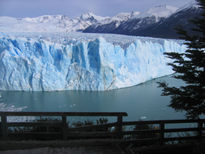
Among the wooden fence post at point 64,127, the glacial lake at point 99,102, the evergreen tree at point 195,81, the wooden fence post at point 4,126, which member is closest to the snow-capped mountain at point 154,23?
the glacial lake at point 99,102

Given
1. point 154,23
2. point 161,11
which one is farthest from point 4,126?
point 161,11

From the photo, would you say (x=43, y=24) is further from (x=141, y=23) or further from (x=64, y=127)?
(x=64, y=127)

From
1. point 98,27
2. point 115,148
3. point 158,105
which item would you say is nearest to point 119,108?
point 158,105

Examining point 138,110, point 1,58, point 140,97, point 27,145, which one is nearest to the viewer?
point 27,145

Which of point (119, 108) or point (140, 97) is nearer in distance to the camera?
point (119, 108)

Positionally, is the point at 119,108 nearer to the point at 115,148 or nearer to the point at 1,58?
the point at 115,148

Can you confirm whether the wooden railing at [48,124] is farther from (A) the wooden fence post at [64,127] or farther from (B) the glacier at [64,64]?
(B) the glacier at [64,64]
